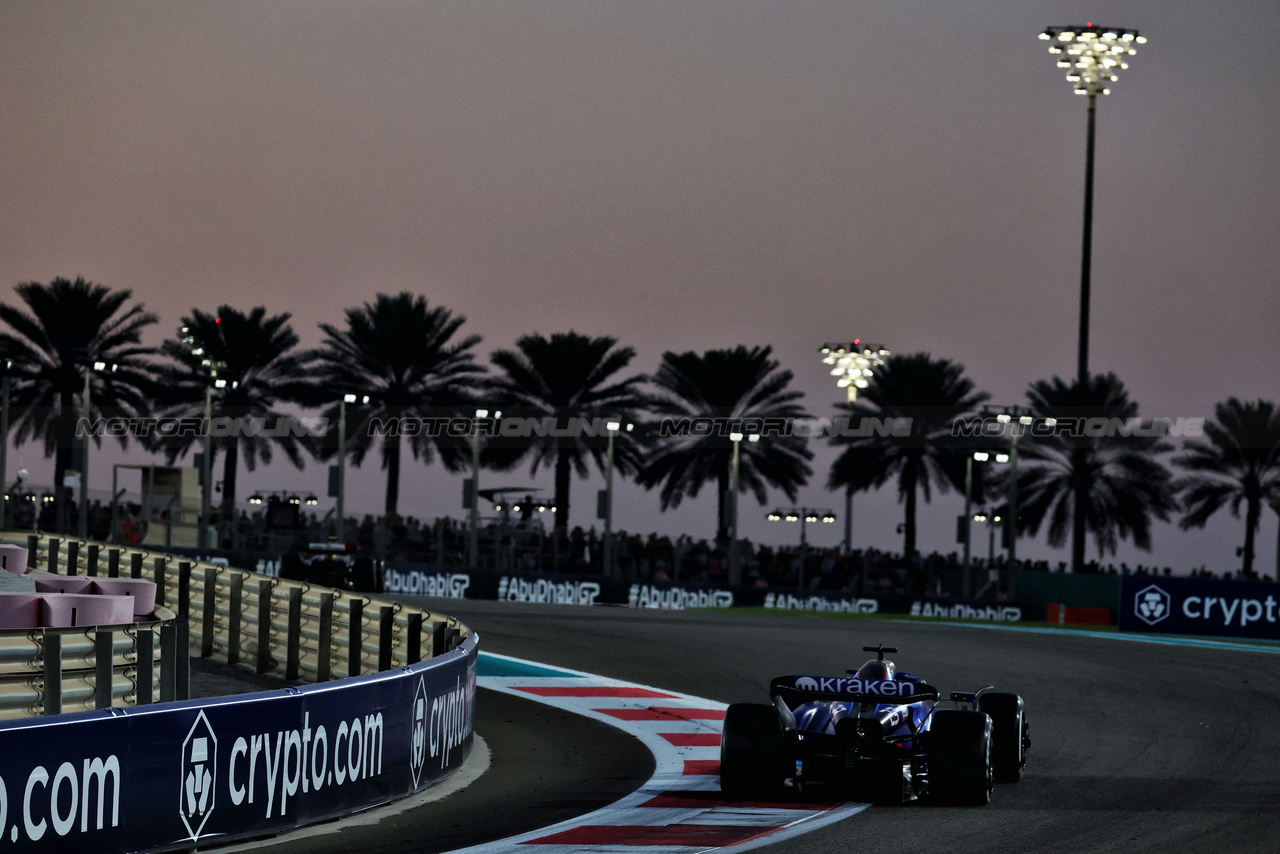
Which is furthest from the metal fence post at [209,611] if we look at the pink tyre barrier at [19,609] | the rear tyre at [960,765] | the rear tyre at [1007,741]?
the rear tyre at [960,765]

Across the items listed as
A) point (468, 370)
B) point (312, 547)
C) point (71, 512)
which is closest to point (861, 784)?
point (312, 547)

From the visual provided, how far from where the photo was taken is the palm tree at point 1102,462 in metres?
49.6

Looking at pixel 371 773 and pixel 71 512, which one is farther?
pixel 71 512

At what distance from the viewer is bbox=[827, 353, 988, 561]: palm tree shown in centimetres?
5291

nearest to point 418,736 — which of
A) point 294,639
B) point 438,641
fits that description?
point 438,641

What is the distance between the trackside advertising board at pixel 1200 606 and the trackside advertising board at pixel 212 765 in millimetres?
21781

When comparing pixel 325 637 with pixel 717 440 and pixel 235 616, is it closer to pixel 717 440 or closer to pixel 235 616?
pixel 235 616

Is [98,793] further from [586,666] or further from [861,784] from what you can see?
[586,666]

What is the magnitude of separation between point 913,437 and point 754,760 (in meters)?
42.9

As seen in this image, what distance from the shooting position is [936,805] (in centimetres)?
1104

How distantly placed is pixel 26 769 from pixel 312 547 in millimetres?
21969

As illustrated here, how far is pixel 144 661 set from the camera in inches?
418

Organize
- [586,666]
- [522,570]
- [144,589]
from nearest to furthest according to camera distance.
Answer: [144,589]
[586,666]
[522,570]

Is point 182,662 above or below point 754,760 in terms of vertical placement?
above
